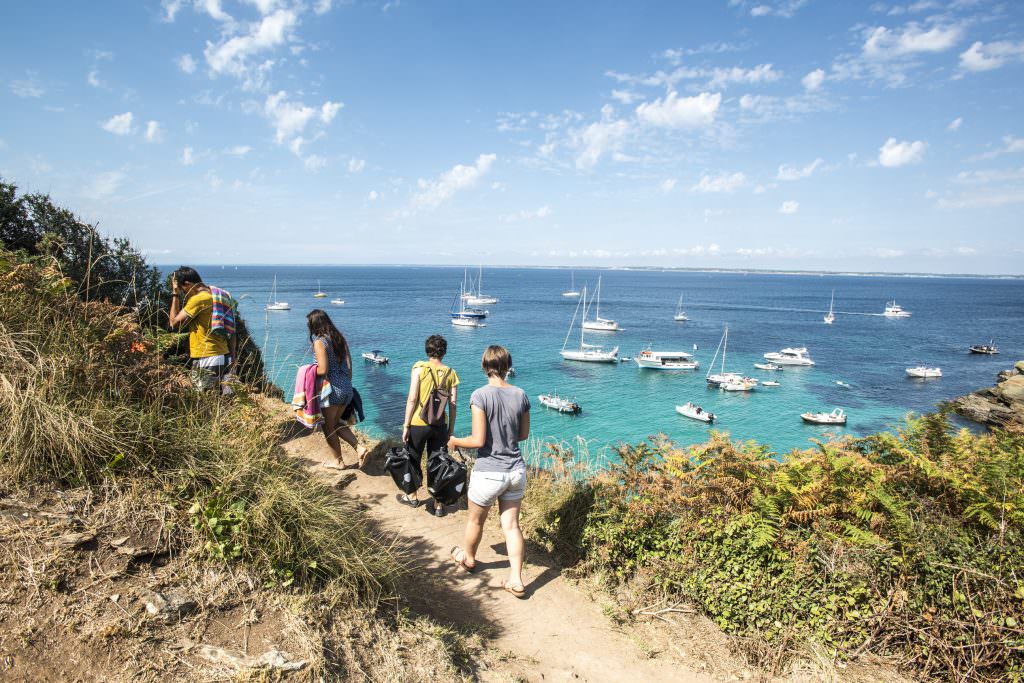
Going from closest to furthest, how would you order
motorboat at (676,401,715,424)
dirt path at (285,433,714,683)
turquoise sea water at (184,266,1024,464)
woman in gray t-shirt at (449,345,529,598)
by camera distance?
1. dirt path at (285,433,714,683)
2. woman in gray t-shirt at (449,345,529,598)
3. turquoise sea water at (184,266,1024,464)
4. motorboat at (676,401,715,424)

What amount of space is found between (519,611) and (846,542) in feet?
8.66

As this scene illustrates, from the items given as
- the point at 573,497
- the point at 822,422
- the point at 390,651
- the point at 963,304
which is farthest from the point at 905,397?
the point at 963,304

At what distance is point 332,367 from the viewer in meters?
5.52

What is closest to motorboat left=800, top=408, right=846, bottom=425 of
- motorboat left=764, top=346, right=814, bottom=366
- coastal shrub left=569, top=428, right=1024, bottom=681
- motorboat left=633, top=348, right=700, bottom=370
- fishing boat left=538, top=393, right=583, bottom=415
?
motorboat left=633, top=348, right=700, bottom=370

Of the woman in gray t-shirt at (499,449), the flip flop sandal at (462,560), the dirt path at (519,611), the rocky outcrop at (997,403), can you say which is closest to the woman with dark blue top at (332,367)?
the dirt path at (519,611)

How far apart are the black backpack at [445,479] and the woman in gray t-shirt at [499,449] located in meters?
0.58

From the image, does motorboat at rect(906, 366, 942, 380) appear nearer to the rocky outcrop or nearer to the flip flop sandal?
the rocky outcrop

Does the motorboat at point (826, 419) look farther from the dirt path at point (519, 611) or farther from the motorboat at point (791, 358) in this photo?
the dirt path at point (519, 611)

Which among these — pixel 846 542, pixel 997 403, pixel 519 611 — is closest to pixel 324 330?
pixel 519 611

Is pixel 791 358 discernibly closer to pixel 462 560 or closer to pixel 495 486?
pixel 462 560

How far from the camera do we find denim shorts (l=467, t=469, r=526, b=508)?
406 cm

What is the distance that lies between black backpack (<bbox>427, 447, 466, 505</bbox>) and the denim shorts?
604 mm

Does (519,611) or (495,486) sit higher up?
(495,486)

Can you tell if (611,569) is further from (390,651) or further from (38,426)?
(38,426)
